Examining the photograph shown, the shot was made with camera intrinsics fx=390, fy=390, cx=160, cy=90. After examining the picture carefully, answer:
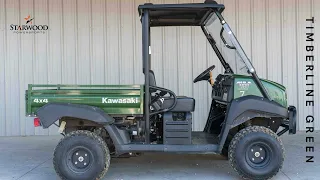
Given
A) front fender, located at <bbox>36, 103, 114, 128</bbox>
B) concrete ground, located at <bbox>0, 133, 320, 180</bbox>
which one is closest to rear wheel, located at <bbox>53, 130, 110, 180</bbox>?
front fender, located at <bbox>36, 103, 114, 128</bbox>

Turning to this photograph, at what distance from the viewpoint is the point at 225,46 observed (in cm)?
562

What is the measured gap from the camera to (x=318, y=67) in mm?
9500

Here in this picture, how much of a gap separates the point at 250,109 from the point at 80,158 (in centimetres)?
229

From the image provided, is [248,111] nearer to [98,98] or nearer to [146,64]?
[146,64]

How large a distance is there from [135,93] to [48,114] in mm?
1147

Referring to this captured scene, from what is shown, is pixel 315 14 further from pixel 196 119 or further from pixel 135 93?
pixel 135 93

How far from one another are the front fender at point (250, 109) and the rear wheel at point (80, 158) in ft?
5.60

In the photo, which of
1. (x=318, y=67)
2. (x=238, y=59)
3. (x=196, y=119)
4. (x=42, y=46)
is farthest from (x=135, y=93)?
(x=318, y=67)

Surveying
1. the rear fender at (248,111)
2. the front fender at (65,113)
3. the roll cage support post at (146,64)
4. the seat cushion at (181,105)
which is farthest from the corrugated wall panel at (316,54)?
the front fender at (65,113)

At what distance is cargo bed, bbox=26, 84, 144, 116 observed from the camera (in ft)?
16.7

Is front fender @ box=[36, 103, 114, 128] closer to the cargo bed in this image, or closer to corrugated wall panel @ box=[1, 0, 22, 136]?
the cargo bed

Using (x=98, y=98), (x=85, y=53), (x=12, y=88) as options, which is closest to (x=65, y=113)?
(x=98, y=98)

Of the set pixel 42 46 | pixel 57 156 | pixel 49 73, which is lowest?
pixel 57 156

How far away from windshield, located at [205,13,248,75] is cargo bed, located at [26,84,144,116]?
1364 millimetres
